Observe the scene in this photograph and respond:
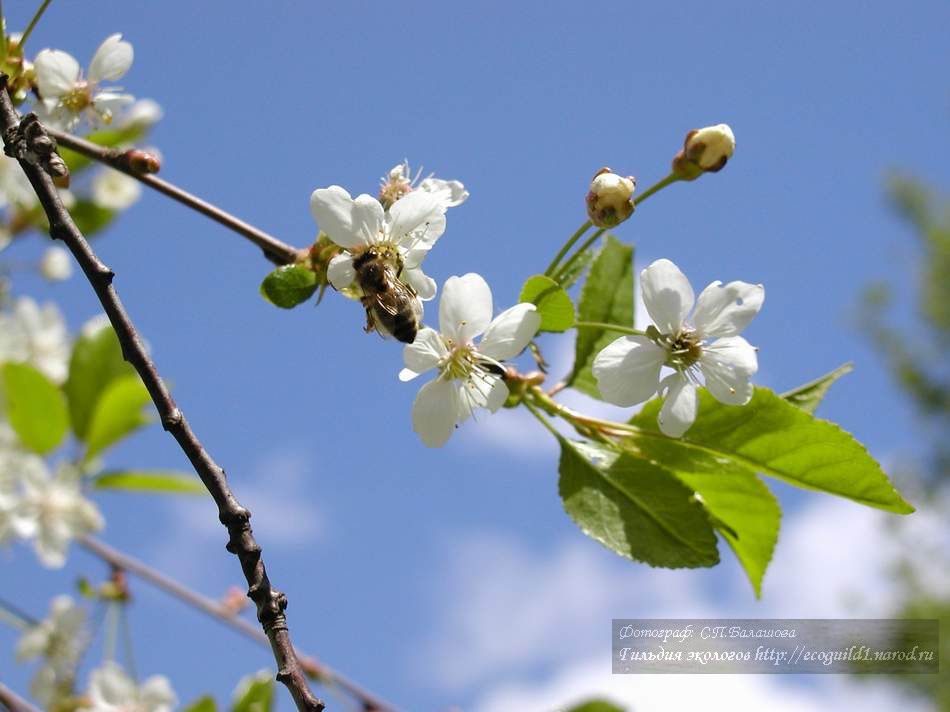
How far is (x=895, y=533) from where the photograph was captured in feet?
34.4

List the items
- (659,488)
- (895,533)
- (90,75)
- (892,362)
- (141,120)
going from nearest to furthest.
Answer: (659,488) < (90,75) < (141,120) < (895,533) < (892,362)

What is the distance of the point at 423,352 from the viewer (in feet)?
2.54

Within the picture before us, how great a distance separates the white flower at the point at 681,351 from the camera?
81 centimetres

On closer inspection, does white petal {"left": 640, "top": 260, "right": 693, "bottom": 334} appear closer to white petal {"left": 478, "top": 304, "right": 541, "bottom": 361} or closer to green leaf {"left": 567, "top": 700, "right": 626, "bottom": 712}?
white petal {"left": 478, "top": 304, "right": 541, "bottom": 361}

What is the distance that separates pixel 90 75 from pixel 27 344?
4.65 ft

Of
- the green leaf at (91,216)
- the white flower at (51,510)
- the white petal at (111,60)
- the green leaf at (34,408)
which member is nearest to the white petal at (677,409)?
the white petal at (111,60)

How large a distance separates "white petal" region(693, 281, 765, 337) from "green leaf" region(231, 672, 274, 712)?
0.80 meters

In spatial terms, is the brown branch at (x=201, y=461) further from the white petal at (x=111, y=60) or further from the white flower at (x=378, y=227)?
the white petal at (x=111, y=60)

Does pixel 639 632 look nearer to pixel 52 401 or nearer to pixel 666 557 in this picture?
pixel 666 557

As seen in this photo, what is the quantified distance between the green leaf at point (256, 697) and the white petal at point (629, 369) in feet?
2.46

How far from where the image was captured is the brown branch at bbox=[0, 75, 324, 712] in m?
0.53

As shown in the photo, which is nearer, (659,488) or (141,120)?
(659,488)

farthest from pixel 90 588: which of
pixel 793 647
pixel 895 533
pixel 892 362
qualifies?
pixel 892 362

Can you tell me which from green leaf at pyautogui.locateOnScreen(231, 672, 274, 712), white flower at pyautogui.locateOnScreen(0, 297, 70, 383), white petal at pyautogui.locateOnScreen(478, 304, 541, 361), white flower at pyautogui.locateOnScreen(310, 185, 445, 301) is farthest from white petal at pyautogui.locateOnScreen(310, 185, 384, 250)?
white flower at pyautogui.locateOnScreen(0, 297, 70, 383)
